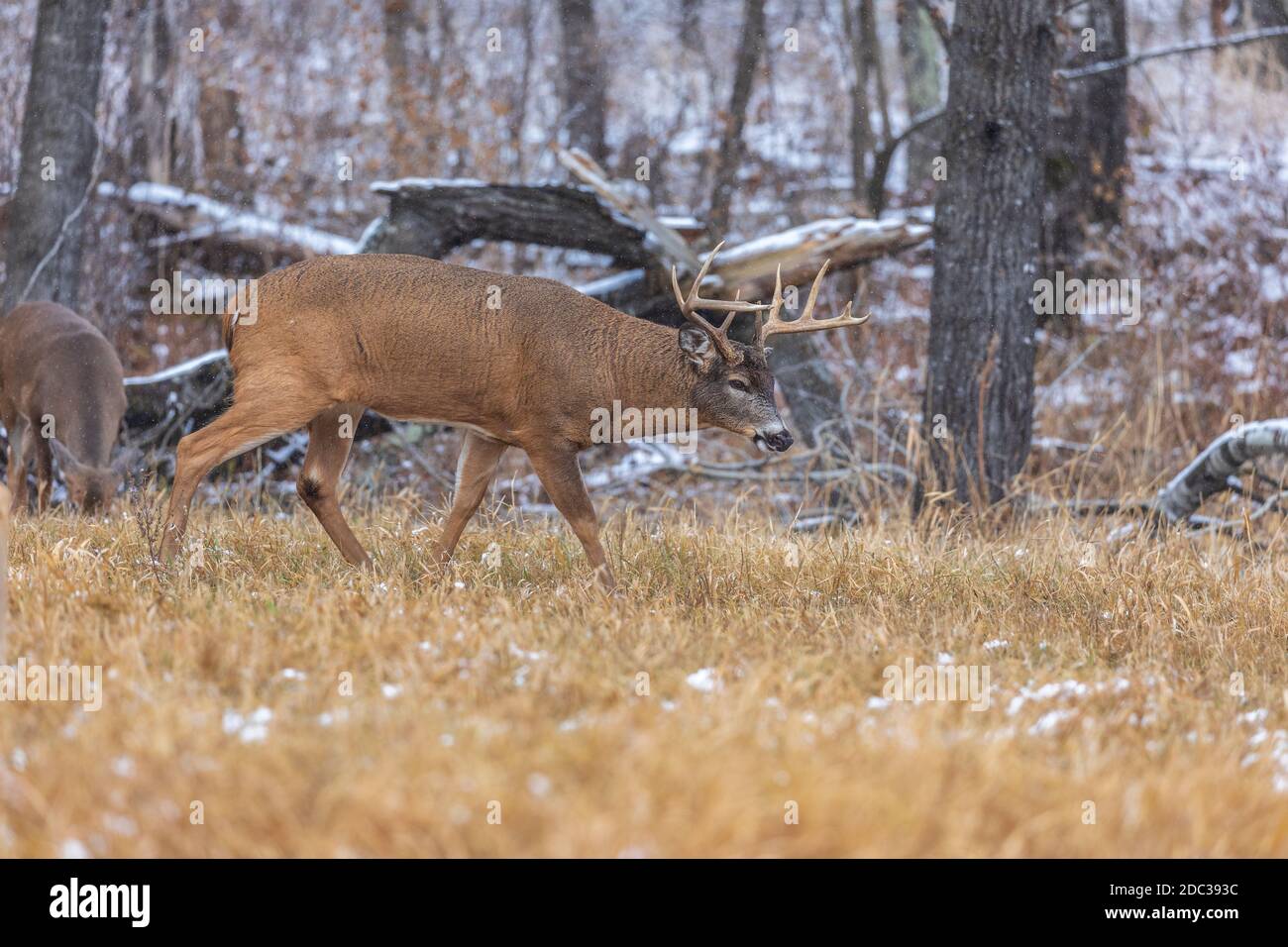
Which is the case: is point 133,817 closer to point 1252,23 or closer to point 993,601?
point 993,601

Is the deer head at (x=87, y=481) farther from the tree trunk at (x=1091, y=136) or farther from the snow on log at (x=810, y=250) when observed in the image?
the tree trunk at (x=1091, y=136)

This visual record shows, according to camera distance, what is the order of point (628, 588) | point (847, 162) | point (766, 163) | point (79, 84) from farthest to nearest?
point (847, 162) < point (766, 163) < point (79, 84) < point (628, 588)

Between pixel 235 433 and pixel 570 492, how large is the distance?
1341 millimetres

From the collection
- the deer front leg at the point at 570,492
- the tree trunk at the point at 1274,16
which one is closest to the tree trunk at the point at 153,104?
the deer front leg at the point at 570,492

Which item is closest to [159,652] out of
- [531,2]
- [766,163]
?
[766,163]

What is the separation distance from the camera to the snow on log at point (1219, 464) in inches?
290

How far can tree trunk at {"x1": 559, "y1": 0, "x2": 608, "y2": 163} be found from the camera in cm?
1534

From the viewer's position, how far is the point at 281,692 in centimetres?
385

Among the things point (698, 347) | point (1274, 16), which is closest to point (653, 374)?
point (698, 347)

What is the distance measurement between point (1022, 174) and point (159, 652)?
5.32 m

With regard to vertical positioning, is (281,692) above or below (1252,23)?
below

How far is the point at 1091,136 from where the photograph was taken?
12.3 m
